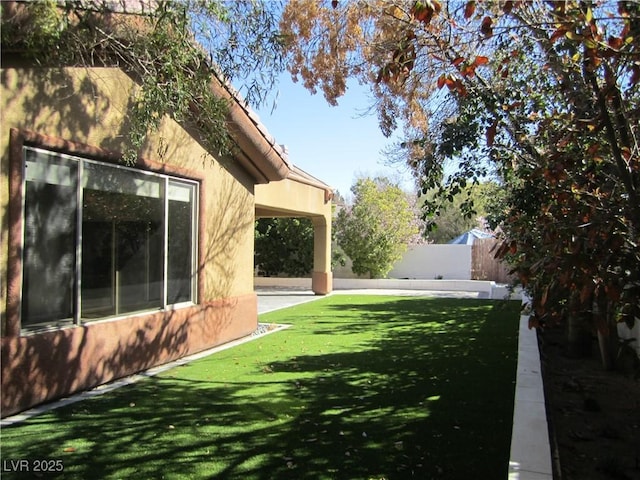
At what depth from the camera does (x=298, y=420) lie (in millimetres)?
5605

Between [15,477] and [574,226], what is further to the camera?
[15,477]

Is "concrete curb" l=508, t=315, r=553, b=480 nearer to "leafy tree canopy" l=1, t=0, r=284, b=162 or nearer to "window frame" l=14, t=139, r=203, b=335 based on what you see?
"leafy tree canopy" l=1, t=0, r=284, b=162

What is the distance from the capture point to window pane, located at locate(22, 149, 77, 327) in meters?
5.88

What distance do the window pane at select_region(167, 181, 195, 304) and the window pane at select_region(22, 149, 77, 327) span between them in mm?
2180

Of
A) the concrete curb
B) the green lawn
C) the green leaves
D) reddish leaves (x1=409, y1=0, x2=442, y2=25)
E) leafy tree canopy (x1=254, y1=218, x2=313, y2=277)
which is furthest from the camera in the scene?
leafy tree canopy (x1=254, y1=218, x2=313, y2=277)

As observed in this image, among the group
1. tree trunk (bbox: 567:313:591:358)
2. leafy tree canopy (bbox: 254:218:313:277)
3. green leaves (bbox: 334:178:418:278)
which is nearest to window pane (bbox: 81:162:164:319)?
tree trunk (bbox: 567:313:591:358)

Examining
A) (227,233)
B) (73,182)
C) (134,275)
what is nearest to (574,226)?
(73,182)

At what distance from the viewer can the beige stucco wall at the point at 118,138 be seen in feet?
18.3

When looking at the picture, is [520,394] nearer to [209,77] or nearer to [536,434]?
[536,434]

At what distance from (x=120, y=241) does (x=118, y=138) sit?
1.44 m

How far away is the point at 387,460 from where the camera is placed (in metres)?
4.59

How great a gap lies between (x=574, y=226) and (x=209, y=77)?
135 inches

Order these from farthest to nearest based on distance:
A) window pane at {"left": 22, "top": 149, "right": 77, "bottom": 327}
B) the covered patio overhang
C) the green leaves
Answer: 1. the green leaves
2. the covered patio overhang
3. window pane at {"left": 22, "top": 149, "right": 77, "bottom": 327}

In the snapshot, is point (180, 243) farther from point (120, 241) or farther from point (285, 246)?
point (285, 246)
